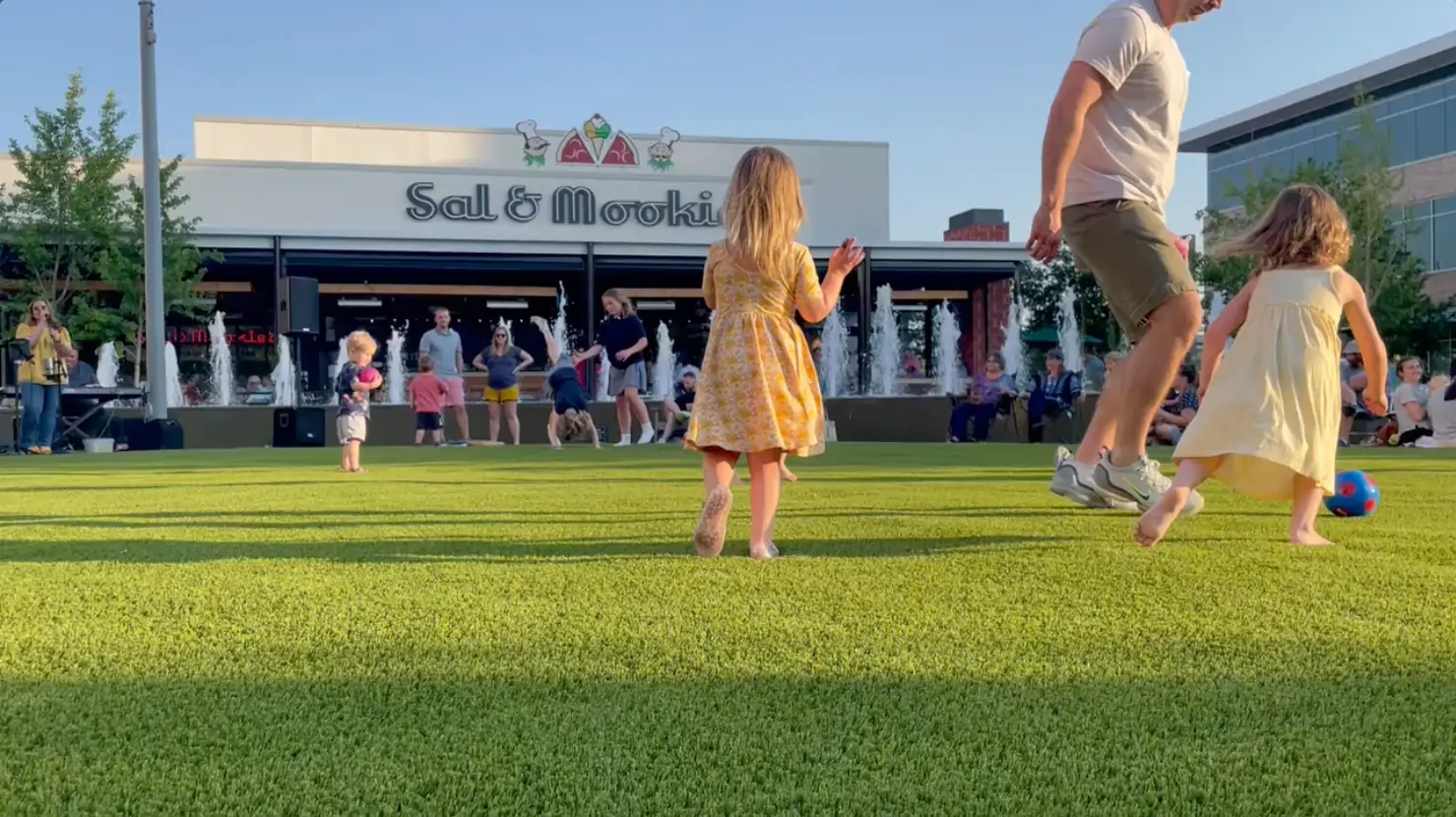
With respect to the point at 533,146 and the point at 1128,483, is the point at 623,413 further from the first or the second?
the point at 533,146

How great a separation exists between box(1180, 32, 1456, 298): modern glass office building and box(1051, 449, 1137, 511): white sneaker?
3109 cm

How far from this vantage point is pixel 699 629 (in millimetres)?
2498

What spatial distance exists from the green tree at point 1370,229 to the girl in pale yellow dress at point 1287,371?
2585cm

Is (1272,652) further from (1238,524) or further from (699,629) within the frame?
(1238,524)

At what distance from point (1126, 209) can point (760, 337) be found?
4.55ft

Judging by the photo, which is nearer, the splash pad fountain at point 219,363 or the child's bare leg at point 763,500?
the child's bare leg at point 763,500

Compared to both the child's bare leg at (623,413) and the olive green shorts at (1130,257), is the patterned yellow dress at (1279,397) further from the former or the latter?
the child's bare leg at (623,413)

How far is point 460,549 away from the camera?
3.84 m

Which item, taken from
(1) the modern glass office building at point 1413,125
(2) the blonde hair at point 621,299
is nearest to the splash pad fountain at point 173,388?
(2) the blonde hair at point 621,299

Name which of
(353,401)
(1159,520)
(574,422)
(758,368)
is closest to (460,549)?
(758,368)

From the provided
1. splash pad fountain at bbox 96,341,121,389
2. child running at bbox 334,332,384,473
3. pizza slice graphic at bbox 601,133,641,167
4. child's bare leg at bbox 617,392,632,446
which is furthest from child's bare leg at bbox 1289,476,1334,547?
pizza slice graphic at bbox 601,133,641,167

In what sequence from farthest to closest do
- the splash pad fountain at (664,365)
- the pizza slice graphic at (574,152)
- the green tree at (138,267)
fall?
1. the pizza slice graphic at (574,152)
2. the splash pad fountain at (664,365)
3. the green tree at (138,267)

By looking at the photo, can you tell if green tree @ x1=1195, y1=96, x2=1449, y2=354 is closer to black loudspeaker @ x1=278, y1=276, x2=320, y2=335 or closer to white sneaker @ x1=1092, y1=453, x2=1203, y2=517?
black loudspeaker @ x1=278, y1=276, x2=320, y2=335

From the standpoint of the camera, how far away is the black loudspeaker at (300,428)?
52.7 feet
